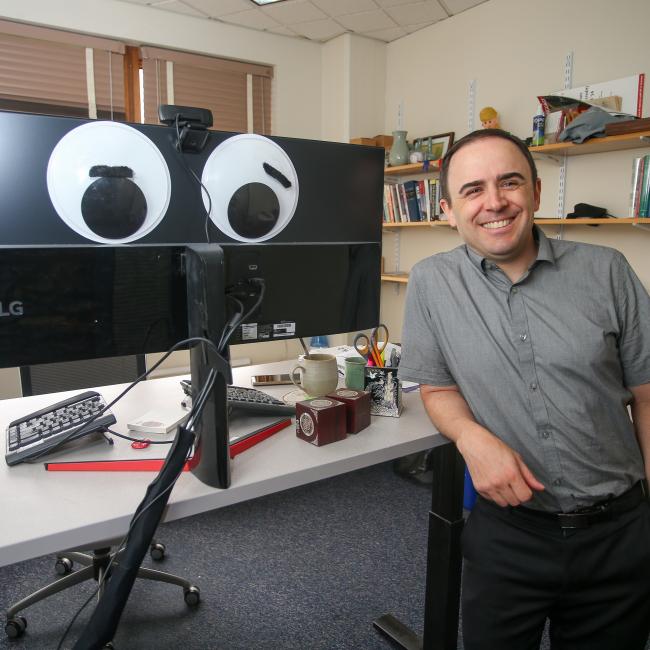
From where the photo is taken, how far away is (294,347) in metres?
3.84

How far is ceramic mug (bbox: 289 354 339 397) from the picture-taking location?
4.22 feet

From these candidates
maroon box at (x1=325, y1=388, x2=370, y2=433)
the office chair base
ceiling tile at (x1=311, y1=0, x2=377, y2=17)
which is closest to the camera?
maroon box at (x1=325, y1=388, x2=370, y2=433)

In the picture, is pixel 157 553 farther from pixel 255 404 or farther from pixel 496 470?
pixel 496 470

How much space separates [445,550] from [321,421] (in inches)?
23.2

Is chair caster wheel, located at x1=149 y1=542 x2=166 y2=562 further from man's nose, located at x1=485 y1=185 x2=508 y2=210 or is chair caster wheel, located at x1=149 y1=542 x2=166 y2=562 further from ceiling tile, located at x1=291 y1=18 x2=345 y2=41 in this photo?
ceiling tile, located at x1=291 y1=18 x2=345 y2=41

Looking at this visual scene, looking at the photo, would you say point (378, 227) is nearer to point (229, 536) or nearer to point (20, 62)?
point (229, 536)

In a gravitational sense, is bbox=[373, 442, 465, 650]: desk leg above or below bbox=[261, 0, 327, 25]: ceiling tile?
below

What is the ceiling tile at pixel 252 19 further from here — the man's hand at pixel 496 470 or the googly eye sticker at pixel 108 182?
the man's hand at pixel 496 470

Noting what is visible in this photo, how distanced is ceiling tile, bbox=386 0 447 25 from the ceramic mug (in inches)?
106

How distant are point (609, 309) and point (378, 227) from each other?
1.74 ft

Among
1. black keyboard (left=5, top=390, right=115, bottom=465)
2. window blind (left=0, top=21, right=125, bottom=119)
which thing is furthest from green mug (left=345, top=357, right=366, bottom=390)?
window blind (left=0, top=21, right=125, bottom=119)

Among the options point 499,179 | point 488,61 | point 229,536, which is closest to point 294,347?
point 229,536

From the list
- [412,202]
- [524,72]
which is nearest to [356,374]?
[412,202]

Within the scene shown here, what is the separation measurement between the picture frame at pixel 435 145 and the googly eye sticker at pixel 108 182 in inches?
104
